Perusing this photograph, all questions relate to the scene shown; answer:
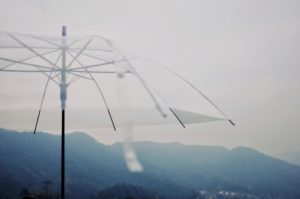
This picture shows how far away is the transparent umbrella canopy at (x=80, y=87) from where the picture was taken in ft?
15.7

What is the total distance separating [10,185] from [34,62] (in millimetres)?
148879

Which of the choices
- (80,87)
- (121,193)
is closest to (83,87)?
(80,87)

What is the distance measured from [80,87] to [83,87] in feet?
0.20

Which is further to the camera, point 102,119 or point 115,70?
point 102,119

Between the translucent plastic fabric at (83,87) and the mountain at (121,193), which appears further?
the mountain at (121,193)

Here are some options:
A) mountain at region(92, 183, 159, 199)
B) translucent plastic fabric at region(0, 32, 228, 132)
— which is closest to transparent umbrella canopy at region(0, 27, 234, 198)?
translucent plastic fabric at region(0, 32, 228, 132)

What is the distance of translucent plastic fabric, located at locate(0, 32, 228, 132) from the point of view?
15.6 ft

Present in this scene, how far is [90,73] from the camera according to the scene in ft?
19.7

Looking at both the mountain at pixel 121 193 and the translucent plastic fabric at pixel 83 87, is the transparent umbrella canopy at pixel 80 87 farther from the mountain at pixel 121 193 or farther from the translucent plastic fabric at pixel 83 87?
the mountain at pixel 121 193

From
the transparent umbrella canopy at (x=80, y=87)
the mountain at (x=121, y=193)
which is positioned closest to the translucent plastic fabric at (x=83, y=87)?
the transparent umbrella canopy at (x=80, y=87)

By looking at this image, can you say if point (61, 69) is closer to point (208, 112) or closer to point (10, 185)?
point (208, 112)

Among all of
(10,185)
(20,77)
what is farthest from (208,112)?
(10,185)

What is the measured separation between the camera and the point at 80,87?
6141mm

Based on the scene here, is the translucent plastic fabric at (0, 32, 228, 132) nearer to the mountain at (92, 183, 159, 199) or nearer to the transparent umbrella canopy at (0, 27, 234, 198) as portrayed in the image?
the transparent umbrella canopy at (0, 27, 234, 198)
